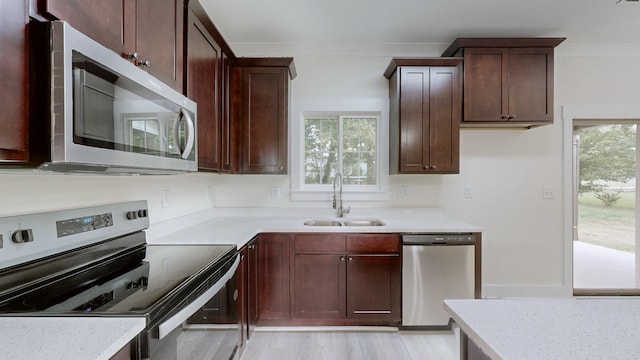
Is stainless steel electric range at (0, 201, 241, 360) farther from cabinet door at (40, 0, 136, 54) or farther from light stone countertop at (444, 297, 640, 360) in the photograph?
light stone countertop at (444, 297, 640, 360)

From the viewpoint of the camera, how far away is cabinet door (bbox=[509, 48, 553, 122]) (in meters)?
2.68

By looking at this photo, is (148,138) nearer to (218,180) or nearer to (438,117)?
(218,180)

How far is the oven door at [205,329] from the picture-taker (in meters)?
0.92

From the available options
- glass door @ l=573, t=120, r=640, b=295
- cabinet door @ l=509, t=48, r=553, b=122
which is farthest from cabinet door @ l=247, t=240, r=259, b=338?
glass door @ l=573, t=120, r=640, b=295

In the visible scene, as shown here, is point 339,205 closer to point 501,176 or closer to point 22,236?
point 501,176

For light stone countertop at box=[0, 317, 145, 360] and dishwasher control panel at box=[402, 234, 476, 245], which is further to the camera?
dishwasher control panel at box=[402, 234, 476, 245]

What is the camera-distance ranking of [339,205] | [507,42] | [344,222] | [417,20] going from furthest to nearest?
[339,205] < [344,222] < [507,42] < [417,20]

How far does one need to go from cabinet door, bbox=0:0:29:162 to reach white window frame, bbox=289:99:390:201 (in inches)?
90.9

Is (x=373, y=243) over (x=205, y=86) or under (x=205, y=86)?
under

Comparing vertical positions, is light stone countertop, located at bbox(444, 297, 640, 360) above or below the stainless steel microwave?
below

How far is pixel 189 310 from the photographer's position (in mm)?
1077

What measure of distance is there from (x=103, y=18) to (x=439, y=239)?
2.35m

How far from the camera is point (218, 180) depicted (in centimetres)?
304

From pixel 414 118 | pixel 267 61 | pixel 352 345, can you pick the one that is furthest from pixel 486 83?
pixel 352 345
